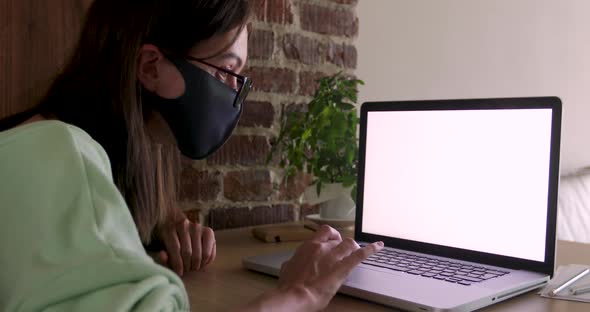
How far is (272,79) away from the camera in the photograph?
139 centimetres

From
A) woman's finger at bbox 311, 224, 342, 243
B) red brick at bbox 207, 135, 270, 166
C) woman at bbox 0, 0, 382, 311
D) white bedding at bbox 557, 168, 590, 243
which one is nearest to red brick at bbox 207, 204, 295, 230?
red brick at bbox 207, 135, 270, 166

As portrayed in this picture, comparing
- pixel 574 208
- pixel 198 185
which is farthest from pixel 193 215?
pixel 574 208

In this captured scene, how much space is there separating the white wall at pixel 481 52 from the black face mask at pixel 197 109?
2.80 ft

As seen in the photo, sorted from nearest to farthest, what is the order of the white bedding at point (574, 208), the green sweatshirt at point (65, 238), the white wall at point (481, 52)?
the green sweatshirt at point (65, 238) < the white wall at point (481, 52) < the white bedding at point (574, 208)

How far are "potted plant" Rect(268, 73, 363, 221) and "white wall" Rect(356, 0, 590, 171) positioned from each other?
1.50 ft

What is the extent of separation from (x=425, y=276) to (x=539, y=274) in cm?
17

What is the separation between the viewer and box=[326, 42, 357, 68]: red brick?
1.52 metres

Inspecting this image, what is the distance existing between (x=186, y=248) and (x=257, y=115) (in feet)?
1.64

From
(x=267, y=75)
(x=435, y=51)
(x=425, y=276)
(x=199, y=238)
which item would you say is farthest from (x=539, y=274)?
(x=435, y=51)

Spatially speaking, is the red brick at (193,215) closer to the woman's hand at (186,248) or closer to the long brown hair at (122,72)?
the woman's hand at (186,248)

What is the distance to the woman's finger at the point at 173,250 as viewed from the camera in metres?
0.92

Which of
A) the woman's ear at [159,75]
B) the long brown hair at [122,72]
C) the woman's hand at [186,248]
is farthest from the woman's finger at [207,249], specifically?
the woman's ear at [159,75]

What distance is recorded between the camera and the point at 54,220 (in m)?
0.47

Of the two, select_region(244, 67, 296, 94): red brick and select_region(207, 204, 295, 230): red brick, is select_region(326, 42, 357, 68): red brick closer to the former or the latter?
select_region(244, 67, 296, 94): red brick
